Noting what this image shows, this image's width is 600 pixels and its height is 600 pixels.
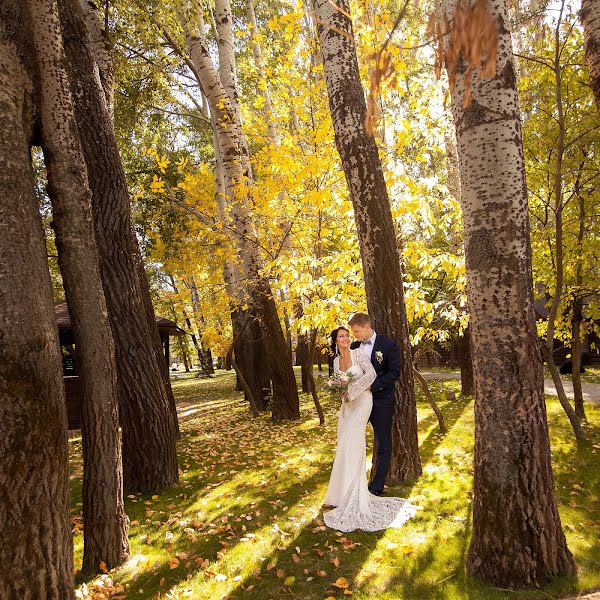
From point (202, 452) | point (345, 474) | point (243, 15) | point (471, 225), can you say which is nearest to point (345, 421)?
point (345, 474)

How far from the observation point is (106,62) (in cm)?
685

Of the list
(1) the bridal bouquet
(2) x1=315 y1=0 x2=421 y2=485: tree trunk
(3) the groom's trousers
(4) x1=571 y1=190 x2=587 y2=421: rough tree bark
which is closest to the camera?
(1) the bridal bouquet

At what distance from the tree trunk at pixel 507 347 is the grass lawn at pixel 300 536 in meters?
0.34

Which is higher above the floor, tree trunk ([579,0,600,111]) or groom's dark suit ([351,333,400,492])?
tree trunk ([579,0,600,111])

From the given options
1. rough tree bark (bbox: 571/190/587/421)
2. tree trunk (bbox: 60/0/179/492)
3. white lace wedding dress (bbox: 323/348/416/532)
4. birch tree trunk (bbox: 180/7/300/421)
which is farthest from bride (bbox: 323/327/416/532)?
birch tree trunk (bbox: 180/7/300/421)

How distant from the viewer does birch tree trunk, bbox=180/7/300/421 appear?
32.1 ft

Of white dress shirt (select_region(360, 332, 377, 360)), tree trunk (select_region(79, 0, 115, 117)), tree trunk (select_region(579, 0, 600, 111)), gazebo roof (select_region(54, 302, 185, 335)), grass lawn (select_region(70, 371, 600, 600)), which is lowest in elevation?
grass lawn (select_region(70, 371, 600, 600))

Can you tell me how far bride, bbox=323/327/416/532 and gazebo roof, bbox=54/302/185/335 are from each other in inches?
375

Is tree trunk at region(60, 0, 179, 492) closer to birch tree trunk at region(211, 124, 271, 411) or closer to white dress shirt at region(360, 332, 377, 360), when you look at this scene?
white dress shirt at region(360, 332, 377, 360)

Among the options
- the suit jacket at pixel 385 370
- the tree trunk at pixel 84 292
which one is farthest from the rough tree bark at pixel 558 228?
the tree trunk at pixel 84 292

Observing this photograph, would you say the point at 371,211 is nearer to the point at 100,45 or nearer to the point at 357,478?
the point at 357,478

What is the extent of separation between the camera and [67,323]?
476 inches

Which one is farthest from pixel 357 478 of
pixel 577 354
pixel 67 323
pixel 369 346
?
pixel 67 323

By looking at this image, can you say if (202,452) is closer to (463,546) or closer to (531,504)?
(463,546)
